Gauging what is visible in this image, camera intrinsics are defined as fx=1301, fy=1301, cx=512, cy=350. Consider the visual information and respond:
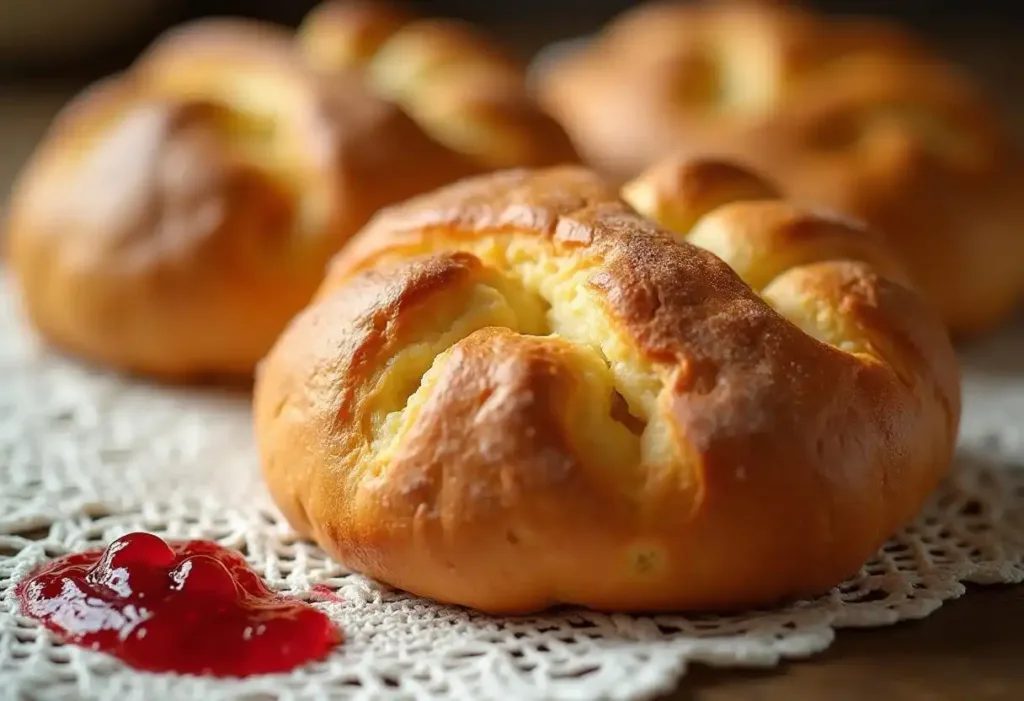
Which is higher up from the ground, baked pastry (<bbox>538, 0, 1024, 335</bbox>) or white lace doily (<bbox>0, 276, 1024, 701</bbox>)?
baked pastry (<bbox>538, 0, 1024, 335</bbox>)

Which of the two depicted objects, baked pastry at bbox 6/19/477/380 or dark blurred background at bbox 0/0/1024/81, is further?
dark blurred background at bbox 0/0/1024/81

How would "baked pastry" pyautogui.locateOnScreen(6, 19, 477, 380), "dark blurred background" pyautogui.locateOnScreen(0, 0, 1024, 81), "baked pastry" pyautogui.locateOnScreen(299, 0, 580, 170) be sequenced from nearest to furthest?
"baked pastry" pyautogui.locateOnScreen(6, 19, 477, 380), "baked pastry" pyautogui.locateOnScreen(299, 0, 580, 170), "dark blurred background" pyautogui.locateOnScreen(0, 0, 1024, 81)

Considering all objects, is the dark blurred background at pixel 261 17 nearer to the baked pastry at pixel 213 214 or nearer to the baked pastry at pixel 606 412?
the baked pastry at pixel 213 214

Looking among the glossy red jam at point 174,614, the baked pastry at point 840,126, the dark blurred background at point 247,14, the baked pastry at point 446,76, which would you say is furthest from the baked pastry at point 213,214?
the dark blurred background at point 247,14

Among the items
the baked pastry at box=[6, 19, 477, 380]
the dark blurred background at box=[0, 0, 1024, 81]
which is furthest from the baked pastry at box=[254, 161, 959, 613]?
the dark blurred background at box=[0, 0, 1024, 81]

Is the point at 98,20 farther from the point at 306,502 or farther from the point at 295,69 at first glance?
the point at 306,502

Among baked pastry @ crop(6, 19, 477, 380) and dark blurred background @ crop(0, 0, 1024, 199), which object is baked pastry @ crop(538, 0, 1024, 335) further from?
dark blurred background @ crop(0, 0, 1024, 199)

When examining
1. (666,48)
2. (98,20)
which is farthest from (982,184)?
(98,20)
